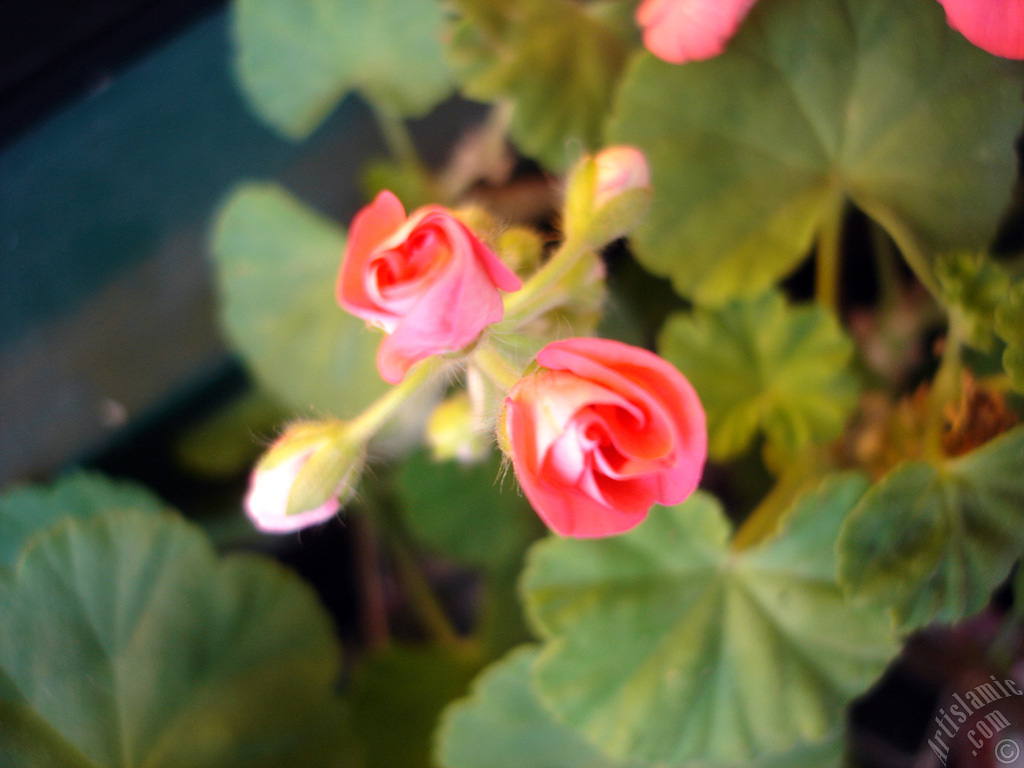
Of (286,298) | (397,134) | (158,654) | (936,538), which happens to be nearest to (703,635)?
(936,538)

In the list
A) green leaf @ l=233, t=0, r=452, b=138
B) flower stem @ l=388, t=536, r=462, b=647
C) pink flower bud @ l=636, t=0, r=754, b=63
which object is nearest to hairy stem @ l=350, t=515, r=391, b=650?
flower stem @ l=388, t=536, r=462, b=647

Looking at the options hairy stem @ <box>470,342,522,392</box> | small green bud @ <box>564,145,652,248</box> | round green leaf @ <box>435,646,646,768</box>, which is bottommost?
round green leaf @ <box>435,646,646,768</box>

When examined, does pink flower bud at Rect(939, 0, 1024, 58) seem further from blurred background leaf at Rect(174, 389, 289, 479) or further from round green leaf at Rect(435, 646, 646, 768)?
blurred background leaf at Rect(174, 389, 289, 479)

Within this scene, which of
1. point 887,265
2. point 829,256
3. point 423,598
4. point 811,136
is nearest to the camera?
point 811,136

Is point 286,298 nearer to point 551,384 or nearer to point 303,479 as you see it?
point 303,479

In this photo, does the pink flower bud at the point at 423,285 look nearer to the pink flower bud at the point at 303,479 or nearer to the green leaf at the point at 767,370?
the pink flower bud at the point at 303,479

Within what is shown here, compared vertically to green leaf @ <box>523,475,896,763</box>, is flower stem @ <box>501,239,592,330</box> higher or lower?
higher

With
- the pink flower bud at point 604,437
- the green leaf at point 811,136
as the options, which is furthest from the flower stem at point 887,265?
the pink flower bud at point 604,437
